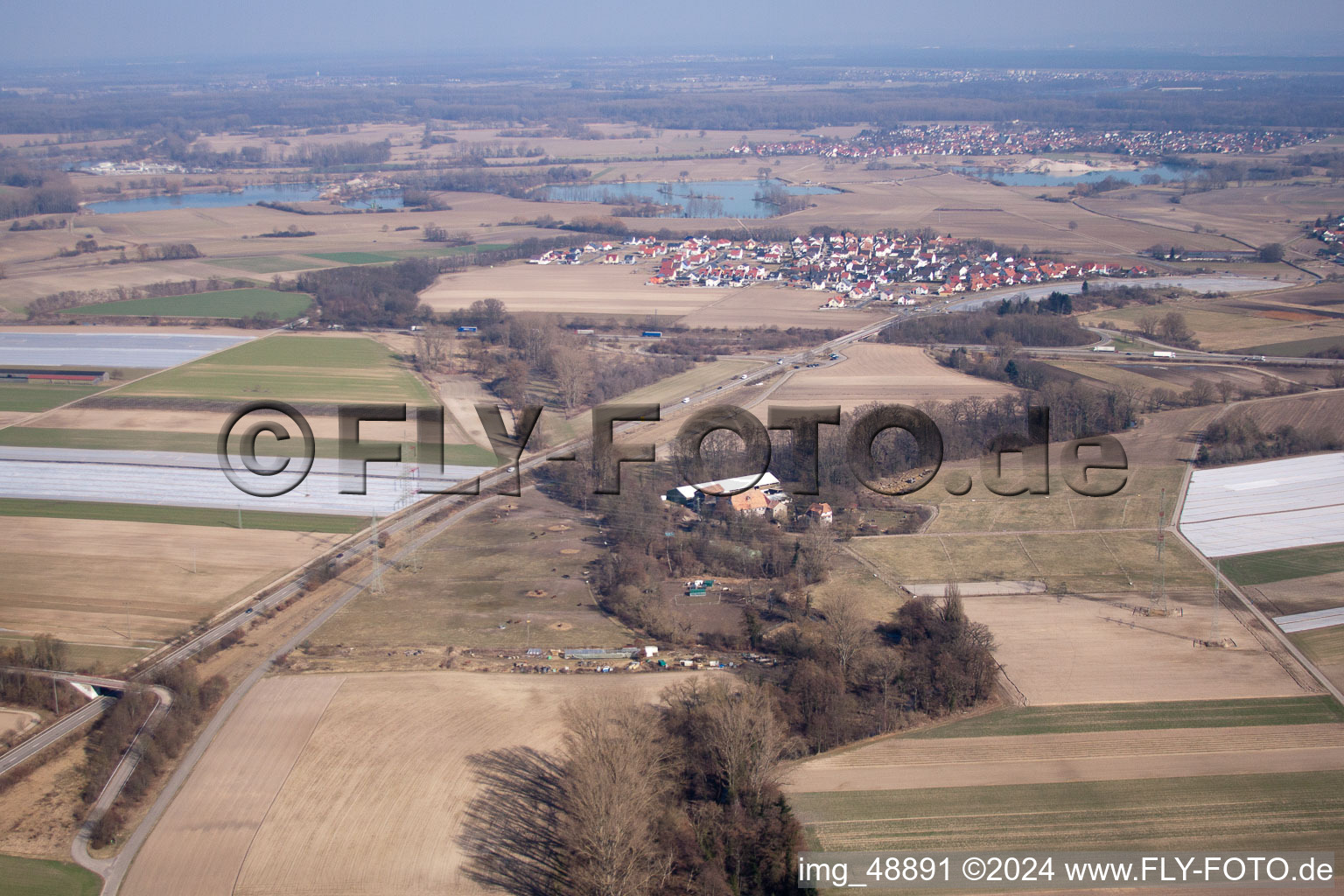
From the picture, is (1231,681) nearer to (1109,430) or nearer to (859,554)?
(859,554)

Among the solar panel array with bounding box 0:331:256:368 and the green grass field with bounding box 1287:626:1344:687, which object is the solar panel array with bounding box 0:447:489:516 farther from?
the green grass field with bounding box 1287:626:1344:687

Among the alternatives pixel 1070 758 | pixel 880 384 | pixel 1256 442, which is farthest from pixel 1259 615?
pixel 880 384

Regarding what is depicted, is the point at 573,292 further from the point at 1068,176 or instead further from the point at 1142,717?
the point at 1068,176

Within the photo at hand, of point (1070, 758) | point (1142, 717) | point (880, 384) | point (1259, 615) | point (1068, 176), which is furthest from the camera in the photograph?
point (1068, 176)

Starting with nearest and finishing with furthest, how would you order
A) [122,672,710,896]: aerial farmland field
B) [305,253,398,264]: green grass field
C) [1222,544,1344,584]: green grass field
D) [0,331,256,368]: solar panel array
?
[122,672,710,896]: aerial farmland field, [1222,544,1344,584]: green grass field, [0,331,256,368]: solar panel array, [305,253,398,264]: green grass field

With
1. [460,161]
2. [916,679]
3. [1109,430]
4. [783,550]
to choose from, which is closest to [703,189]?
[460,161]

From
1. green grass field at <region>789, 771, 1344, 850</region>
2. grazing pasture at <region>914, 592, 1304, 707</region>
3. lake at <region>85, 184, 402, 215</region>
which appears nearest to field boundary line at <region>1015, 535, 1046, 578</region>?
grazing pasture at <region>914, 592, 1304, 707</region>
